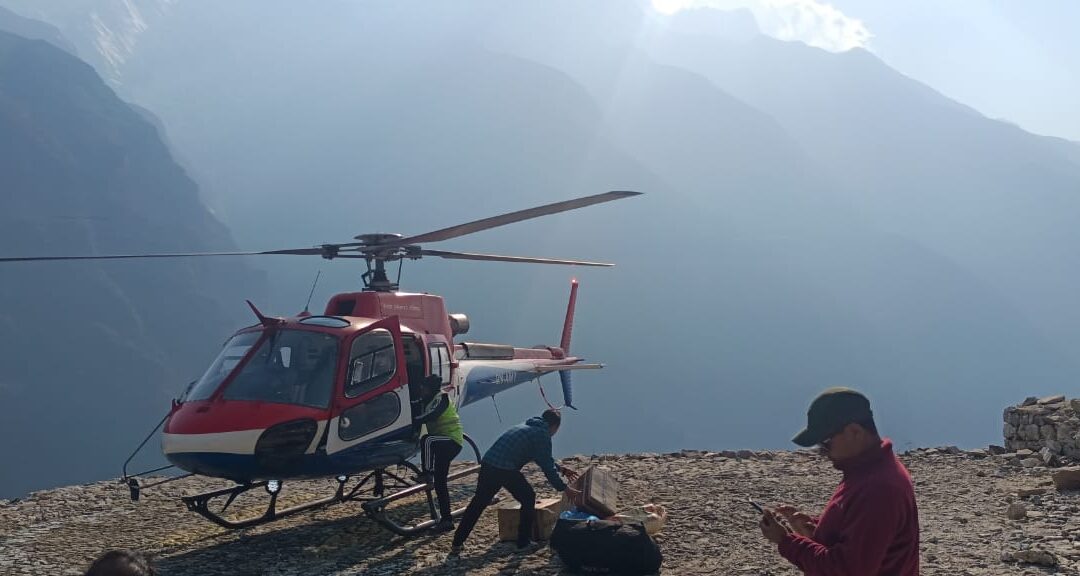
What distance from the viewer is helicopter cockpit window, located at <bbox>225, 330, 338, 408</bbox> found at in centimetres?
650

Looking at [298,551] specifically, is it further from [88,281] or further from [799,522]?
[88,281]

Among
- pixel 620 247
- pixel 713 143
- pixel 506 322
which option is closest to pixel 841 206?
pixel 713 143

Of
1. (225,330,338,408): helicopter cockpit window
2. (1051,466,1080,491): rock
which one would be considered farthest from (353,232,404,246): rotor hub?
(1051,466,1080,491): rock

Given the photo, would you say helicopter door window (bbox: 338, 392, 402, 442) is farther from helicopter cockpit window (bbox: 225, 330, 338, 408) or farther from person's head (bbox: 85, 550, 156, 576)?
person's head (bbox: 85, 550, 156, 576)

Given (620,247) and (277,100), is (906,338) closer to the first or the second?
(620,247)

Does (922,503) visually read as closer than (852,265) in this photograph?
Yes

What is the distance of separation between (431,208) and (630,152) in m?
44.8

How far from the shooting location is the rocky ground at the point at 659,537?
19.2 ft

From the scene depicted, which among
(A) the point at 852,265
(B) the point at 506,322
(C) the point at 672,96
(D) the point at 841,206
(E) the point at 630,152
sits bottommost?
(B) the point at 506,322

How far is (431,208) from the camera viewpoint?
12762 centimetres

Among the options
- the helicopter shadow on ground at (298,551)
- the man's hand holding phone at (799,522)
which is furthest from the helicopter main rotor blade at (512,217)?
the man's hand holding phone at (799,522)

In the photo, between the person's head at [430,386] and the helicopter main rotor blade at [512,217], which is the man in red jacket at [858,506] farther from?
the person's head at [430,386]

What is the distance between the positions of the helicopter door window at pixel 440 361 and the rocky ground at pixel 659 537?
4.80 ft

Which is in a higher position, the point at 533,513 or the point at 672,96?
the point at 672,96
